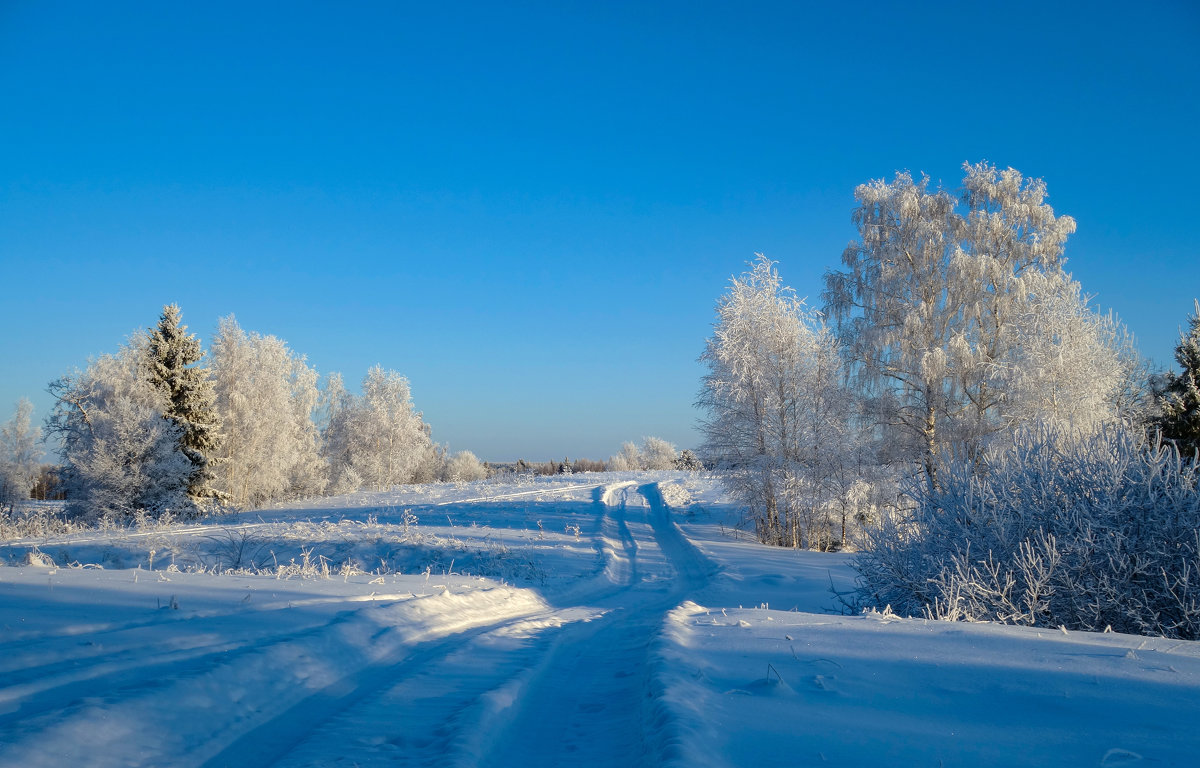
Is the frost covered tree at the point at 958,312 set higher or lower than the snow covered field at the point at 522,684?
higher

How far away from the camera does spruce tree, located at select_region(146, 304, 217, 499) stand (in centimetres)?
2691

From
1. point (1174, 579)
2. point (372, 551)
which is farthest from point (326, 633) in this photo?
point (372, 551)

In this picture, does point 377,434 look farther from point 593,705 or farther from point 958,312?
point 593,705

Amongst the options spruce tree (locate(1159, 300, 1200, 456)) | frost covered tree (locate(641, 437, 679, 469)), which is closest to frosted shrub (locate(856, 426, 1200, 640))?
spruce tree (locate(1159, 300, 1200, 456))

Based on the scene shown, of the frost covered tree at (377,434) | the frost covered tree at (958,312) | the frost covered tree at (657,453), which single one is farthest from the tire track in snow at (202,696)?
the frost covered tree at (657,453)

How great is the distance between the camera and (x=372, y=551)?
13.7m

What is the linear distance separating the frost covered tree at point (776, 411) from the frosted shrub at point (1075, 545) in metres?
10.1

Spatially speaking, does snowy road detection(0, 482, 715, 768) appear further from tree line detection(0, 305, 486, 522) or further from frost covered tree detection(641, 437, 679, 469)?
frost covered tree detection(641, 437, 679, 469)

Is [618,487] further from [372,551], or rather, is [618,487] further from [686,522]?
[372,551]

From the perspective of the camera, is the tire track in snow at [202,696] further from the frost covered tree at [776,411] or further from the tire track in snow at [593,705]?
the frost covered tree at [776,411]

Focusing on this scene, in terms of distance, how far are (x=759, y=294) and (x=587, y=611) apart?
41.8 ft

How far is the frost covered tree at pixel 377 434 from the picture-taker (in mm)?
48875

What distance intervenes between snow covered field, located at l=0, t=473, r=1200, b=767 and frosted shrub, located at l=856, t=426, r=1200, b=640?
4.13 ft

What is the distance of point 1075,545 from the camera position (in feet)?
20.5
